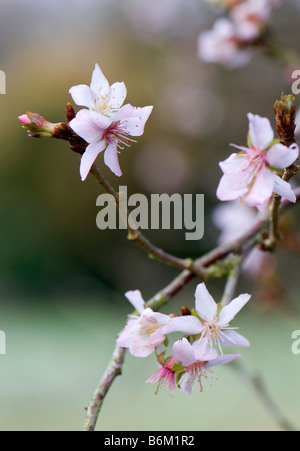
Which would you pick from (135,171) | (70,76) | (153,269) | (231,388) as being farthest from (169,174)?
(231,388)

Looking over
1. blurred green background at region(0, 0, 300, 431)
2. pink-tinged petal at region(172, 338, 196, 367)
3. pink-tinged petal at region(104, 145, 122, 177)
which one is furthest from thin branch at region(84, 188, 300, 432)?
blurred green background at region(0, 0, 300, 431)

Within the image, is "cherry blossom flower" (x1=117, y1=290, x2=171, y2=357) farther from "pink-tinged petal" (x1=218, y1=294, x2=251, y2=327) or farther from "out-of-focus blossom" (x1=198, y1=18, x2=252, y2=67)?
"out-of-focus blossom" (x1=198, y1=18, x2=252, y2=67)

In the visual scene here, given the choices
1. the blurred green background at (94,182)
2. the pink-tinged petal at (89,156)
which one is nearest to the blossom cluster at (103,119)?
the pink-tinged petal at (89,156)

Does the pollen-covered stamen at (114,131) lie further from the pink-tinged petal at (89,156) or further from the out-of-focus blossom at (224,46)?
the out-of-focus blossom at (224,46)

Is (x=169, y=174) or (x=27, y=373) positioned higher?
(x=169, y=174)

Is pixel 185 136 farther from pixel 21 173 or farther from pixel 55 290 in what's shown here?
pixel 55 290

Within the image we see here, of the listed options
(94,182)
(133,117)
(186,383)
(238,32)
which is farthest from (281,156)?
(94,182)
